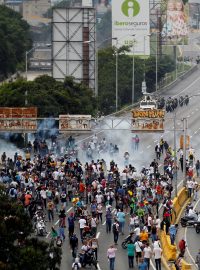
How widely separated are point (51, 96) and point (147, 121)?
17915 mm

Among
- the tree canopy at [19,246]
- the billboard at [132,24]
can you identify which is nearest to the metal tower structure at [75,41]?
the billboard at [132,24]

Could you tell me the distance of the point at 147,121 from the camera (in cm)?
7588

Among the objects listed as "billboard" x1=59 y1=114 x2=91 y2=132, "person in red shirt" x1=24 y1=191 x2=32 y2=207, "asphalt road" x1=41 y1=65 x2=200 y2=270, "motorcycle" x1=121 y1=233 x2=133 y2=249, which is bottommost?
"asphalt road" x1=41 y1=65 x2=200 y2=270

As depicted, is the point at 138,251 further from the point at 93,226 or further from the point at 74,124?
the point at 74,124

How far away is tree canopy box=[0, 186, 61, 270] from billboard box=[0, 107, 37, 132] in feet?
112

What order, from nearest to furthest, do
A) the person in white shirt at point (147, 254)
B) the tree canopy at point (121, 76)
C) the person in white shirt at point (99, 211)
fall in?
the person in white shirt at point (147, 254) < the person in white shirt at point (99, 211) < the tree canopy at point (121, 76)

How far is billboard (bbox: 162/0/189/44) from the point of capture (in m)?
171

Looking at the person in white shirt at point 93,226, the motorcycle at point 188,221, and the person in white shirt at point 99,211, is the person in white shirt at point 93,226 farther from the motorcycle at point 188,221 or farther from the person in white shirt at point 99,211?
the motorcycle at point 188,221

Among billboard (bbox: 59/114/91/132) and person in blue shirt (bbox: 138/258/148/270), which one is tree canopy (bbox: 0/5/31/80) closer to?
billboard (bbox: 59/114/91/132)

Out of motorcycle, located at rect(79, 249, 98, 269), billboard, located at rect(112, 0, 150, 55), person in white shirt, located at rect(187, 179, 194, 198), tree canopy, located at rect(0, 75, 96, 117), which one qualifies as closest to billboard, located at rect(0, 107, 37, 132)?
person in white shirt, located at rect(187, 179, 194, 198)

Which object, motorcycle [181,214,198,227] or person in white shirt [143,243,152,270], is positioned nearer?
person in white shirt [143,243,152,270]

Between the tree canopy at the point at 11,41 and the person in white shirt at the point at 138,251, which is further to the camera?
the tree canopy at the point at 11,41

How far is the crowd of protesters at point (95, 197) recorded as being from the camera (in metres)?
52.4

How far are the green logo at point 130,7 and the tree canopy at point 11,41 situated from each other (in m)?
12.1
